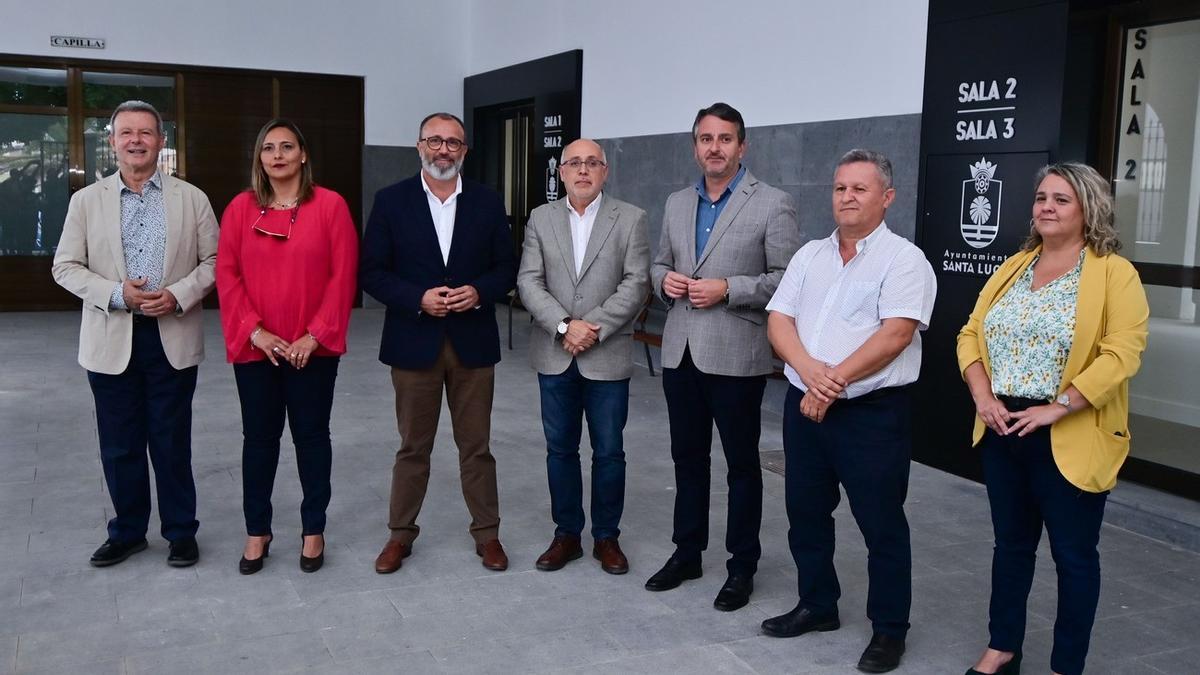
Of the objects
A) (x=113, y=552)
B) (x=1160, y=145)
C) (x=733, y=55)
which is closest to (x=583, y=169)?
(x=113, y=552)

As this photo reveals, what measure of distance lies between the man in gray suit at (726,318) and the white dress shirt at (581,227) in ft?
1.05

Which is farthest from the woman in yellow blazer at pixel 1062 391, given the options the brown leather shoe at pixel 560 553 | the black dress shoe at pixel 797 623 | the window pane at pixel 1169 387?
the window pane at pixel 1169 387

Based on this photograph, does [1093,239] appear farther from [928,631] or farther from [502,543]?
[502,543]

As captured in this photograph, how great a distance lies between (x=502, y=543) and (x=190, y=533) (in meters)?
1.22

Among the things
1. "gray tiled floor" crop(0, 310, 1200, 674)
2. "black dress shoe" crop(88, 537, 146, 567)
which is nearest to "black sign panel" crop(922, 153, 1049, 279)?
"gray tiled floor" crop(0, 310, 1200, 674)

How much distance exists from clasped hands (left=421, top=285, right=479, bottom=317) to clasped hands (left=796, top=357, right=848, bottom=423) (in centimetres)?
128

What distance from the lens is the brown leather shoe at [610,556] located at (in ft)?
13.8

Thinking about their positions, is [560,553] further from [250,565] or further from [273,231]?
[273,231]

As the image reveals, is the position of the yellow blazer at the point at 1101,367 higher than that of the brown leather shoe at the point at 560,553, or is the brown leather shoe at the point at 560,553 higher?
the yellow blazer at the point at 1101,367

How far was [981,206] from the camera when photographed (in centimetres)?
565

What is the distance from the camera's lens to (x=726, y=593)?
3.89 meters

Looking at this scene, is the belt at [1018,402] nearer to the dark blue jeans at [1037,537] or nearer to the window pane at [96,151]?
the dark blue jeans at [1037,537]

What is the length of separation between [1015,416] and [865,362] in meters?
0.44

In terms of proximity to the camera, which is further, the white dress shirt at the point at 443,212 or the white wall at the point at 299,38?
the white wall at the point at 299,38
